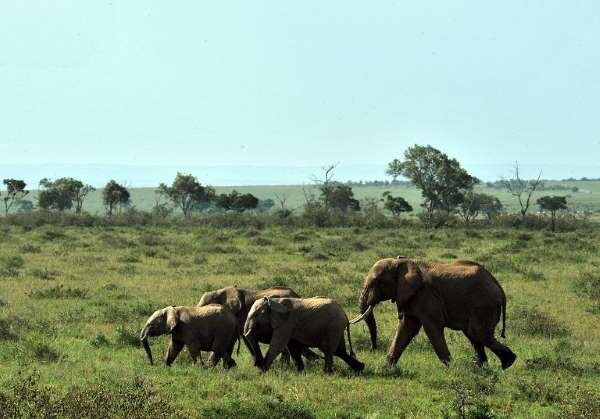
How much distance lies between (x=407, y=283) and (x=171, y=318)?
384 cm

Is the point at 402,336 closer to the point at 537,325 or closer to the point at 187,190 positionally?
the point at 537,325

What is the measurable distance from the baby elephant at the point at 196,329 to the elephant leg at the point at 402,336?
2623mm

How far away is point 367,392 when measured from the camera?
39.9ft

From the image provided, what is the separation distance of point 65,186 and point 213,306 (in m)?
96.9

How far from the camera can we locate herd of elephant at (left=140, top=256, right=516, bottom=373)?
534 inches

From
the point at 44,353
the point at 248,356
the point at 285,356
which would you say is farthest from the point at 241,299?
the point at 44,353

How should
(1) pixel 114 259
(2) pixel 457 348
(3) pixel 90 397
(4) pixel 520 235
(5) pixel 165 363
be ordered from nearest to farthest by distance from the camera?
(3) pixel 90 397, (5) pixel 165 363, (2) pixel 457 348, (1) pixel 114 259, (4) pixel 520 235

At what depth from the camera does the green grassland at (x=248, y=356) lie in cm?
1098

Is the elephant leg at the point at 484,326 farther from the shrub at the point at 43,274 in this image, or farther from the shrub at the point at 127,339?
the shrub at the point at 43,274

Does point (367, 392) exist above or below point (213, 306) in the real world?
below

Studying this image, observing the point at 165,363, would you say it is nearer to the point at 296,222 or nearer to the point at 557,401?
the point at 557,401

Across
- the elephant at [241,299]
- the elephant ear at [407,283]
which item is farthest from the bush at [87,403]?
the elephant ear at [407,283]

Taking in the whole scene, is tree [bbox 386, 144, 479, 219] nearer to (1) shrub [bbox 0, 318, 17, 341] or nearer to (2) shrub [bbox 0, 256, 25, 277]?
(2) shrub [bbox 0, 256, 25, 277]

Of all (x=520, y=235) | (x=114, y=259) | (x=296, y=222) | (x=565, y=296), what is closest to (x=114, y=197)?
(x=296, y=222)
